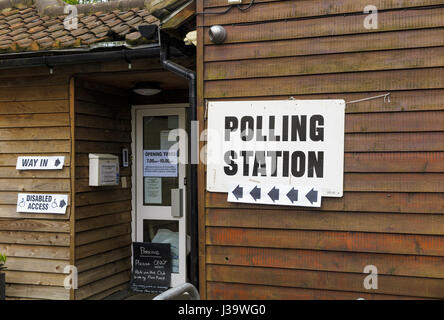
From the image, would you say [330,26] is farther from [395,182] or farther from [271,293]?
[271,293]

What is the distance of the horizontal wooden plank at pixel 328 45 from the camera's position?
11.2ft

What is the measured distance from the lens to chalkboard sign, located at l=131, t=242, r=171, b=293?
607 centimetres

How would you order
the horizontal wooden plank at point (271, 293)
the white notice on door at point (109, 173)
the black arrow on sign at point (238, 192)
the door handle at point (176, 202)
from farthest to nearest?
the door handle at point (176, 202)
the white notice on door at point (109, 173)
the black arrow on sign at point (238, 192)
the horizontal wooden plank at point (271, 293)

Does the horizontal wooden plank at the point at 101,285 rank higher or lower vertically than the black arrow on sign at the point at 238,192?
lower

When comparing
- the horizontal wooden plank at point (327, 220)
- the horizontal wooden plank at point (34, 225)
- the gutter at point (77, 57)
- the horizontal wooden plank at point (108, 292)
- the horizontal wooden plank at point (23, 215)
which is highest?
the gutter at point (77, 57)

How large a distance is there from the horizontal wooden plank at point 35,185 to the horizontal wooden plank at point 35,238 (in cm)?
49

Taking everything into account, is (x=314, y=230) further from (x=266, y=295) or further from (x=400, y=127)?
(x=400, y=127)

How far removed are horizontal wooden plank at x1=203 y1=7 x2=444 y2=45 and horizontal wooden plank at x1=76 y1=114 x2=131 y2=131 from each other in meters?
2.07

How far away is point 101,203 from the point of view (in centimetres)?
566

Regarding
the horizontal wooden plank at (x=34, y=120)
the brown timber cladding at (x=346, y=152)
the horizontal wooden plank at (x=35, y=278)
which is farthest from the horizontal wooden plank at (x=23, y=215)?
the brown timber cladding at (x=346, y=152)

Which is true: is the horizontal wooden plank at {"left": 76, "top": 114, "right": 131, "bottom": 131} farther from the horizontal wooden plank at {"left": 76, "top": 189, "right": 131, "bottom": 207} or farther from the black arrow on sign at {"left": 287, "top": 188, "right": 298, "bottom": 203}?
the black arrow on sign at {"left": 287, "top": 188, "right": 298, "bottom": 203}

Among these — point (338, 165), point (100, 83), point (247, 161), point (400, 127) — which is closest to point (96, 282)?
point (100, 83)

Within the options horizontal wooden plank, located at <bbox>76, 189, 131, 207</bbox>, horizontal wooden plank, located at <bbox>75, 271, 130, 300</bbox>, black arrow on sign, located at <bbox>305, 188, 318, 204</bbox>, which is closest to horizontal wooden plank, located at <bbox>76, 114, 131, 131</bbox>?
horizontal wooden plank, located at <bbox>76, 189, 131, 207</bbox>

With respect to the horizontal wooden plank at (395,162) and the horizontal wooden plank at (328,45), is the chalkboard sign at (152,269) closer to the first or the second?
the horizontal wooden plank at (328,45)
